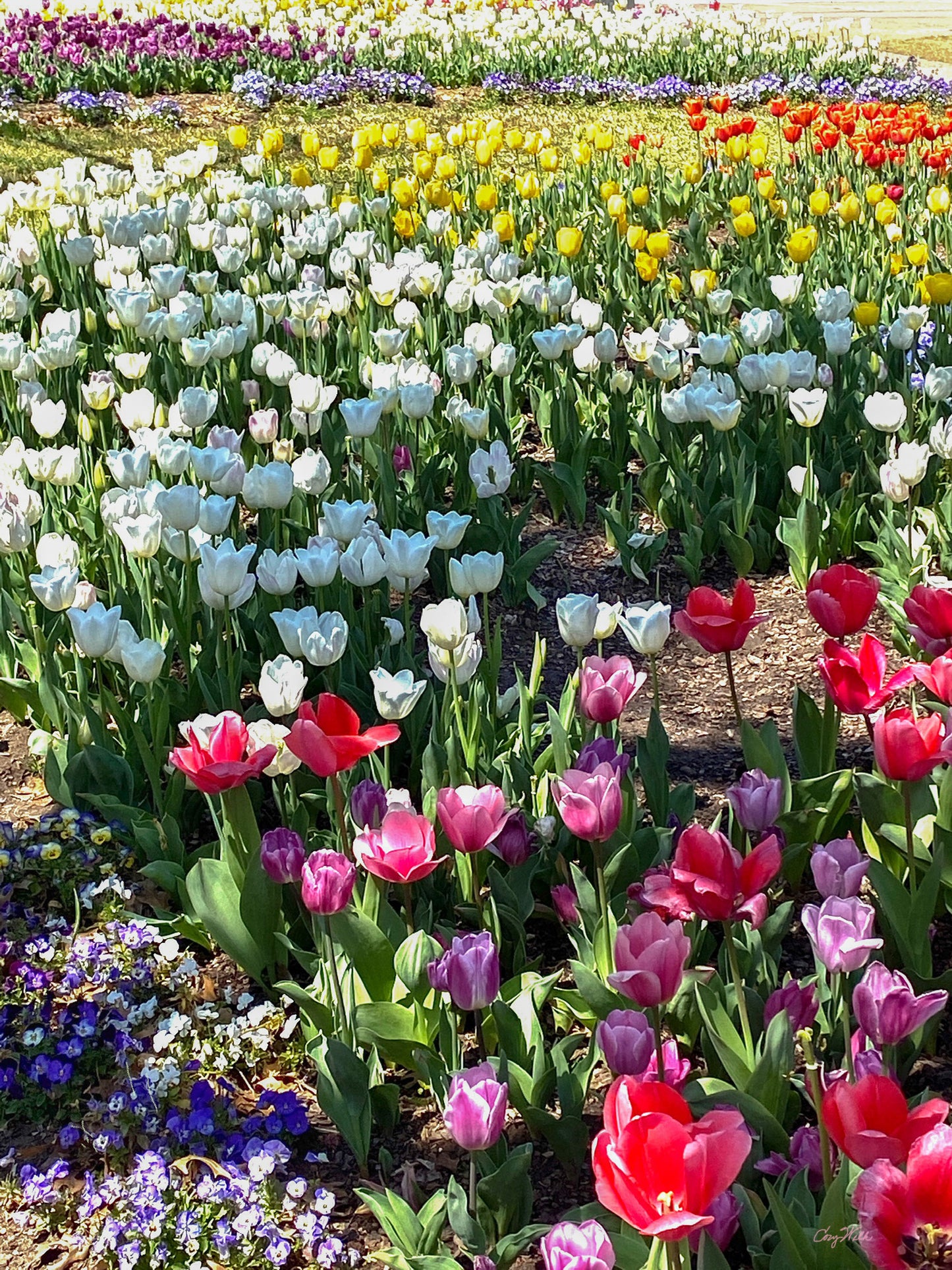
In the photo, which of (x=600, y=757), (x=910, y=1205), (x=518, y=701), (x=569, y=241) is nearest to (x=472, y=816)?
(x=600, y=757)

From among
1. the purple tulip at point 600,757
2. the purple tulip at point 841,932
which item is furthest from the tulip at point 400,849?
the purple tulip at point 841,932

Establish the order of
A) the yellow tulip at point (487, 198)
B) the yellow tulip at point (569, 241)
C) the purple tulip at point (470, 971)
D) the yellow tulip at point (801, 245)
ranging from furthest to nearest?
the yellow tulip at point (487, 198), the yellow tulip at point (569, 241), the yellow tulip at point (801, 245), the purple tulip at point (470, 971)

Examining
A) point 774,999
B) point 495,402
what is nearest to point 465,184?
point 495,402

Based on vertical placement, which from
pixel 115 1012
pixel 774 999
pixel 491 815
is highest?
pixel 491 815

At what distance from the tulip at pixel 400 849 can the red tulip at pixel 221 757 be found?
211 millimetres

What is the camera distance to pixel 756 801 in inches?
88.7

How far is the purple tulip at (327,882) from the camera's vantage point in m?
1.85

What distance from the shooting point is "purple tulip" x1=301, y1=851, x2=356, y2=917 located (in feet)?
6.08

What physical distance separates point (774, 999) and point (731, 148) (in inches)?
230

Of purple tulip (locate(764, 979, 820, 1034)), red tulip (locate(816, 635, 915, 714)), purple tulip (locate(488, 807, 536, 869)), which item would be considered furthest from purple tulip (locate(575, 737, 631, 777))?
purple tulip (locate(764, 979, 820, 1034))

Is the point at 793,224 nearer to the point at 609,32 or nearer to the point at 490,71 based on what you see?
the point at 490,71

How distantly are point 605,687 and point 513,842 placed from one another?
1.07 ft

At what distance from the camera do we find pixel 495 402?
449cm

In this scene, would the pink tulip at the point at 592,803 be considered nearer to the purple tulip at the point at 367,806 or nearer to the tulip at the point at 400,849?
the tulip at the point at 400,849
